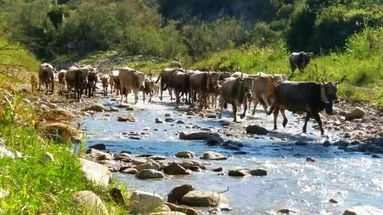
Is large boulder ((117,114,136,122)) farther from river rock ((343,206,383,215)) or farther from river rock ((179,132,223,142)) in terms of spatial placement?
river rock ((343,206,383,215))

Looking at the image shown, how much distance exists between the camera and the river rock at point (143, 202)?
830cm

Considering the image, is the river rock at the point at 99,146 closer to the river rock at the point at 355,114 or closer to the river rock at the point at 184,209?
the river rock at the point at 184,209

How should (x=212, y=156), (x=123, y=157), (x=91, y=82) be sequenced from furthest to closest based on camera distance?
(x=91, y=82) < (x=212, y=156) < (x=123, y=157)

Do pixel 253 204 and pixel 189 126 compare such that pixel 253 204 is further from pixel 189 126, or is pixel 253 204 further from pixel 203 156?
pixel 189 126

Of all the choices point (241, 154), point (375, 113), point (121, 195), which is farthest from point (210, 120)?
point (121, 195)

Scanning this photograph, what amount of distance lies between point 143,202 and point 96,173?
121 cm

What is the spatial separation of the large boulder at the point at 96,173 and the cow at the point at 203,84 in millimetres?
15645

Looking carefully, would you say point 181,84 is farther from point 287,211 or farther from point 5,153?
point 5,153

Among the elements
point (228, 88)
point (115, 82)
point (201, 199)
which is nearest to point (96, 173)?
point (201, 199)

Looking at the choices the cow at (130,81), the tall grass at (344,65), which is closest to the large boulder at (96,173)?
the tall grass at (344,65)

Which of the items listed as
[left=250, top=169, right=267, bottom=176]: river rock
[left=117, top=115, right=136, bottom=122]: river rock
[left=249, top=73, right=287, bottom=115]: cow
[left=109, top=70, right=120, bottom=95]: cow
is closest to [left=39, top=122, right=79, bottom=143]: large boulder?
[left=250, top=169, right=267, bottom=176]: river rock

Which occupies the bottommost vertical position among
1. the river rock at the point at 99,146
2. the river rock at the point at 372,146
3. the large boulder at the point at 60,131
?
the river rock at the point at 99,146

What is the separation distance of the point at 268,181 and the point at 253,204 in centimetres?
191

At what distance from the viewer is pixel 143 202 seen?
8367 mm
